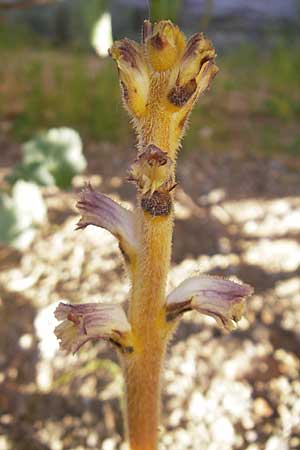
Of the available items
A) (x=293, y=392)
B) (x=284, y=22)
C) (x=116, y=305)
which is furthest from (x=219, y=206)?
(x=284, y=22)

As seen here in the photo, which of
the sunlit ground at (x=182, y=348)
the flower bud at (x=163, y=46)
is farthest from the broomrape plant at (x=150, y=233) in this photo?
the sunlit ground at (x=182, y=348)

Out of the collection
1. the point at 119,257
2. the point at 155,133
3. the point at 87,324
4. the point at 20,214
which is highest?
the point at 20,214

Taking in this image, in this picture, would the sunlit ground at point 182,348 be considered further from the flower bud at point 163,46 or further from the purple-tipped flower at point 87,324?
the flower bud at point 163,46

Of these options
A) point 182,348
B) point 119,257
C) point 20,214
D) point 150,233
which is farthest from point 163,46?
point 20,214

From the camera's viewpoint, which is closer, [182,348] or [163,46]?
[163,46]

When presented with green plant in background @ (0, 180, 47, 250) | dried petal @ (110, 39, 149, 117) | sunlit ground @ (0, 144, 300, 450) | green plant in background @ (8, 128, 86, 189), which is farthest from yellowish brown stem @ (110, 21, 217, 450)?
green plant in background @ (8, 128, 86, 189)

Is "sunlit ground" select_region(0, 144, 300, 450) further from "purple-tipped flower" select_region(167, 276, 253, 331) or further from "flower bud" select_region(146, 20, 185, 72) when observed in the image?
"flower bud" select_region(146, 20, 185, 72)

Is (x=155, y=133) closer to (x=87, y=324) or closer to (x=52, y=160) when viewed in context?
(x=87, y=324)
